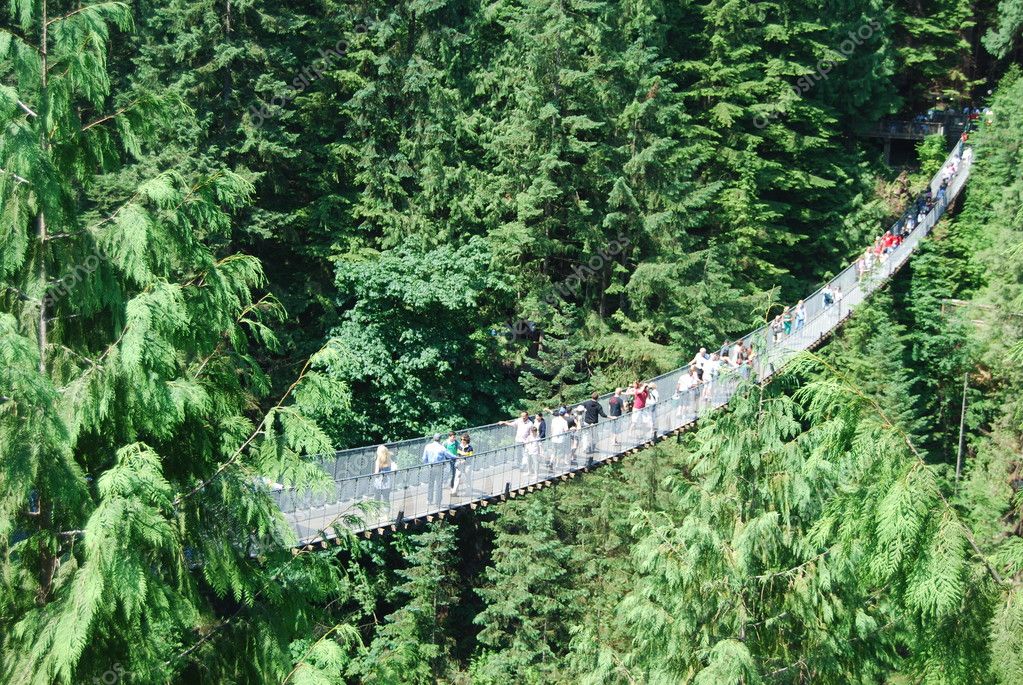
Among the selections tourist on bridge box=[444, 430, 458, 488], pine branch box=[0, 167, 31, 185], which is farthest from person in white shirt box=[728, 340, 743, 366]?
pine branch box=[0, 167, 31, 185]

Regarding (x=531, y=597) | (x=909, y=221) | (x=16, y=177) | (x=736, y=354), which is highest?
(x=16, y=177)

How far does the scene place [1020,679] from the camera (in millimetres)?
4160

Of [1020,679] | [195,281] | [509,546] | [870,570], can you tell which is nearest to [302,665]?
[195,281]

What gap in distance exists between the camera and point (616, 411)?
1559 cm

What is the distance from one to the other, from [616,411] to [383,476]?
4.18 meters

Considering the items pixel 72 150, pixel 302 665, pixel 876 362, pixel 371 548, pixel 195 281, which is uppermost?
pixel 72 150

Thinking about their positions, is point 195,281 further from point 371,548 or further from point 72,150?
point 371,548

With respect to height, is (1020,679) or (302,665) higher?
(1020,679)

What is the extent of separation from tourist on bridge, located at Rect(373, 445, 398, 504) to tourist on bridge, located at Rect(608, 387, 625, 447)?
3031 mm

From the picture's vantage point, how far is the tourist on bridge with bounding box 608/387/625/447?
1440 cm

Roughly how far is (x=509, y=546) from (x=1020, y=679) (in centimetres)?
1329

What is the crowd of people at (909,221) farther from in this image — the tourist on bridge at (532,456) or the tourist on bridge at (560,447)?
the tourist on bridge at (532,456)

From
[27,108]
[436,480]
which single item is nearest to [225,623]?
[27,108]

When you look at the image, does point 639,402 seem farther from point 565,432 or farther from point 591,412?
point 565,432
